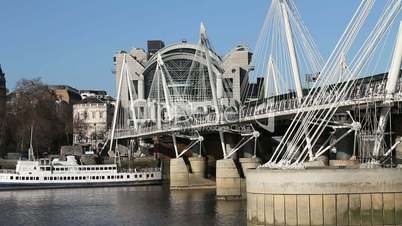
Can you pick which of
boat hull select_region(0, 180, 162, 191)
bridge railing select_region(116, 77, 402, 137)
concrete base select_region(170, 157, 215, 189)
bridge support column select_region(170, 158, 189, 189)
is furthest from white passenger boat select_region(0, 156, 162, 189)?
concrete base select_region(170, 157, 215, 189)

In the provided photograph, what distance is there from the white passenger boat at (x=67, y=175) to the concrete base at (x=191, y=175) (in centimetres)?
1236

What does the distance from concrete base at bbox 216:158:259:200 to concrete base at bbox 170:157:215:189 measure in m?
18.8

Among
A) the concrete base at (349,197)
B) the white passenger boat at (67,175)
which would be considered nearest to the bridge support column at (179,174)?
the white passenger boat at (67,175)

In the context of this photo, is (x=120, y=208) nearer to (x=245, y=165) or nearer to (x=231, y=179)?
(x=231, y=179)

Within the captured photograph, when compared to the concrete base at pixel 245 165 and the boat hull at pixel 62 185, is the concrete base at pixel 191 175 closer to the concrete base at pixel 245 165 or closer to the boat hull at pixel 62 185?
the boat hull at pixel 62 185

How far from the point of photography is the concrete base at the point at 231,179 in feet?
269

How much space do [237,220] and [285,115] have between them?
550 inches

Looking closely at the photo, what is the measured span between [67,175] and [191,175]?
20.9 m

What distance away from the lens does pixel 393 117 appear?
59.1 meters

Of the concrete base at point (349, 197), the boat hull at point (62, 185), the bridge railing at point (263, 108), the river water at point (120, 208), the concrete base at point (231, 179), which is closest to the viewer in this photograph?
the concrete base at point (349, 197)

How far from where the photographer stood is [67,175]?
112 metres

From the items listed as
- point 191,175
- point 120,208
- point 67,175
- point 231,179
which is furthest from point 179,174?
point 120,208

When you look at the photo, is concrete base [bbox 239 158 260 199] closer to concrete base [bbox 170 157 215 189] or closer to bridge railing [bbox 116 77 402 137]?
bridge railing [bbox 116 77 402 137]

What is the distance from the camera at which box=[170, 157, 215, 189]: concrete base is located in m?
104
